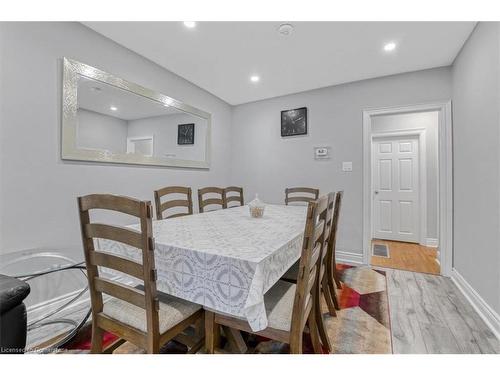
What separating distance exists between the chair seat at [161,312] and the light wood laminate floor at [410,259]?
271 centimetres

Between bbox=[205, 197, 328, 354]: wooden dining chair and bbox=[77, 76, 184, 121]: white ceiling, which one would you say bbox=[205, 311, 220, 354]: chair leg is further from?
bbox=[77, 76, 184, 121]: white ceiling

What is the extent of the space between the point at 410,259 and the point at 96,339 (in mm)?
3615

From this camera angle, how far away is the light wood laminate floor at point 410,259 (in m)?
2.88

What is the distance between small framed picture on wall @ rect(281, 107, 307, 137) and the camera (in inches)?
133

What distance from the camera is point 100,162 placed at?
6.89 ft

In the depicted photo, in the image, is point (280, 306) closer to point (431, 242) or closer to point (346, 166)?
point (346, 166)

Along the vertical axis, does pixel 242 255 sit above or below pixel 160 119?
below

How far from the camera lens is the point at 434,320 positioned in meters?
1.77

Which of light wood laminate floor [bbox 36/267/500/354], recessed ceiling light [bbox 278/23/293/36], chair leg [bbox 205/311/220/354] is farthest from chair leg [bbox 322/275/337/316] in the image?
recessed ceiling light [bbox 278/23/293/36]
